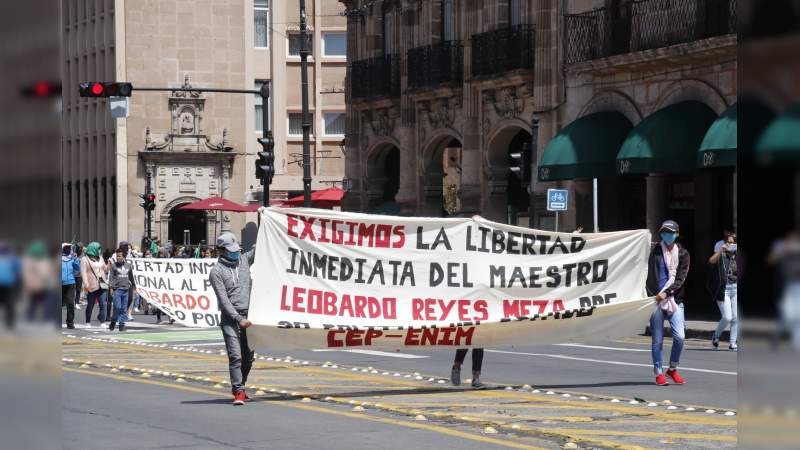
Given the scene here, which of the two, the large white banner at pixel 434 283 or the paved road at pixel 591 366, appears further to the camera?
the paved road at pixel 591 366

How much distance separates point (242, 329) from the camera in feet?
46.2

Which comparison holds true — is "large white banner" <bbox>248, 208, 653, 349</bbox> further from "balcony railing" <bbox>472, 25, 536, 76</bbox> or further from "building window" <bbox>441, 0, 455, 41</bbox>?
"building window" <bbox>441, 0, 455, 41</bbox>

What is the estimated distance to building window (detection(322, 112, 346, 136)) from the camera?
244ft

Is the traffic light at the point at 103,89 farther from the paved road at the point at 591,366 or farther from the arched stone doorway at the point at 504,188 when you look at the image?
the arched stone doorway at the point at 504,188

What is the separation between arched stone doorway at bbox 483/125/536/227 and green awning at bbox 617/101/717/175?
25.9 ft

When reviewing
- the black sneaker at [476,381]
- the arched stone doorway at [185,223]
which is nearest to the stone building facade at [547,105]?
the black sneaker at [476,381]

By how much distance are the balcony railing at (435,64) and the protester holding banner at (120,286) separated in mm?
14402

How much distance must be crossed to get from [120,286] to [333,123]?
4613 cm

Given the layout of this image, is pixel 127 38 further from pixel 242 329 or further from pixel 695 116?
pixel 242 329

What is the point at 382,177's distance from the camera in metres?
48.0

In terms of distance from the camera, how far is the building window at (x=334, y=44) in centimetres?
7388

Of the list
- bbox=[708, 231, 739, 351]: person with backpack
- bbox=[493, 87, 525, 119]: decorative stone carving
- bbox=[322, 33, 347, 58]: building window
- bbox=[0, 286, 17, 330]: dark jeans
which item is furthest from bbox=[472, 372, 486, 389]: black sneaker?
bbox=[322, 33, 347, 58]: building window

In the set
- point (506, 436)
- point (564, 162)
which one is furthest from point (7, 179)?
point (564, 162)

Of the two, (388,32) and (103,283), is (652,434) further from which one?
(388,32)
